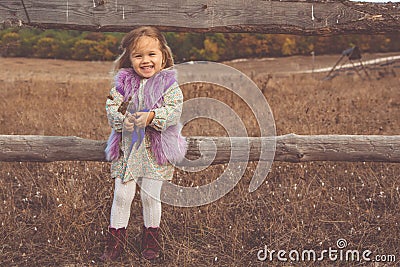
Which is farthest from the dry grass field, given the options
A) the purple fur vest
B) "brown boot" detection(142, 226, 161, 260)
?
the purple fur vest

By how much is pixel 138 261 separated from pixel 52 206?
106 centimetres

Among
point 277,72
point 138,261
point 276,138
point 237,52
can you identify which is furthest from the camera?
point 237,52

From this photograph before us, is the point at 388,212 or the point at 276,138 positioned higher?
the point at 276,138

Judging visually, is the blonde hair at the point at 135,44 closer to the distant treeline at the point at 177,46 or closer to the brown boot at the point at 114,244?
the brown boot at the point at 114,244

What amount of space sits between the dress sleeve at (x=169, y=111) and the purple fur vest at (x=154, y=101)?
0.03m

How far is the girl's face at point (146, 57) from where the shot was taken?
2891 mm

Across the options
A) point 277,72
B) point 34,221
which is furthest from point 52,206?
point 277,72

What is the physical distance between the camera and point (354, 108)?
25.9 ft

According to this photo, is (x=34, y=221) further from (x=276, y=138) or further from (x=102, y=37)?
(x=102, y=37)

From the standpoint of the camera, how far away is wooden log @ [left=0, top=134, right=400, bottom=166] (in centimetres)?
327

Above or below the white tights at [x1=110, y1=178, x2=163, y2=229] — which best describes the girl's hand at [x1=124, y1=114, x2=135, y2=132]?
above

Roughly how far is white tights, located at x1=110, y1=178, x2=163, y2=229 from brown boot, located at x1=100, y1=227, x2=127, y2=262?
0.04 m

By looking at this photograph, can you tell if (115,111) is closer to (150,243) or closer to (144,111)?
(144,111)

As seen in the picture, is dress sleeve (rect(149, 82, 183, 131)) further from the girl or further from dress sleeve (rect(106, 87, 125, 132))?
dress sleeve (rect(106, 87, 125, 132))
